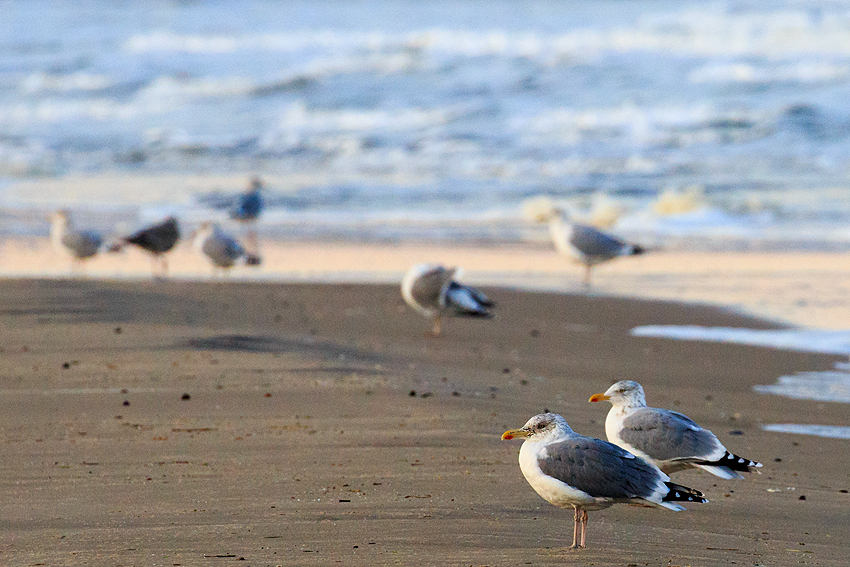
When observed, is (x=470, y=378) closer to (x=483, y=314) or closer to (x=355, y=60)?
(x=483, y=314)

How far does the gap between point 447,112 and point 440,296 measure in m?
23.5

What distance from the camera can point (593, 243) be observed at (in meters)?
12.4

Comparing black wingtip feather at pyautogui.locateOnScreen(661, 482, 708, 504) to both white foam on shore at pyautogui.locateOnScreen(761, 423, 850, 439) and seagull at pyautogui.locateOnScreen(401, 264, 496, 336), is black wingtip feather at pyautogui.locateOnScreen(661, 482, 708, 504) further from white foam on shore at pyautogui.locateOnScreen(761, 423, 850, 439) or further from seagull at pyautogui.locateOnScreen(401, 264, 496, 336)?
seagull at pyautogui.locateOnScreen(401, 264, 496, 336)

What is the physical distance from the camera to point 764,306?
10.3 m

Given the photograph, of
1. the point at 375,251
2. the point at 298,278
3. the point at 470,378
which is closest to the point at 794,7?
the point at 375,251

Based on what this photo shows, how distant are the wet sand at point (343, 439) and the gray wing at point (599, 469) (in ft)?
0.74

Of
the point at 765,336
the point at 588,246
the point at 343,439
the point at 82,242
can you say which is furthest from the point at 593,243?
the point at 343,439

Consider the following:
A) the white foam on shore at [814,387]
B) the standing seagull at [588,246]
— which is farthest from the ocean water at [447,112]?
the white foam on shore at [814,387]

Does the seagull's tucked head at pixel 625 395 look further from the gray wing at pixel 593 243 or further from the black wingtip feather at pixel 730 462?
the gray wing at pixel 593 243

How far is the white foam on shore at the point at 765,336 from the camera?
852cm

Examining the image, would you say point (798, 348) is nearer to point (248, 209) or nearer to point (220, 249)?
point (220, 249)

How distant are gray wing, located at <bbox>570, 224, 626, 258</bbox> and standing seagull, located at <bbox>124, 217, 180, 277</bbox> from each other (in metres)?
4.50

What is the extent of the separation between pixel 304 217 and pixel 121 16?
27652mm

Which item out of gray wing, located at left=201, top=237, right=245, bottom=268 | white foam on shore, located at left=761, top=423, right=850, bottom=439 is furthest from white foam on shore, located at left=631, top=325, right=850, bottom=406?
gray wing, located at left=201, top=237, right=245, bottom=268
